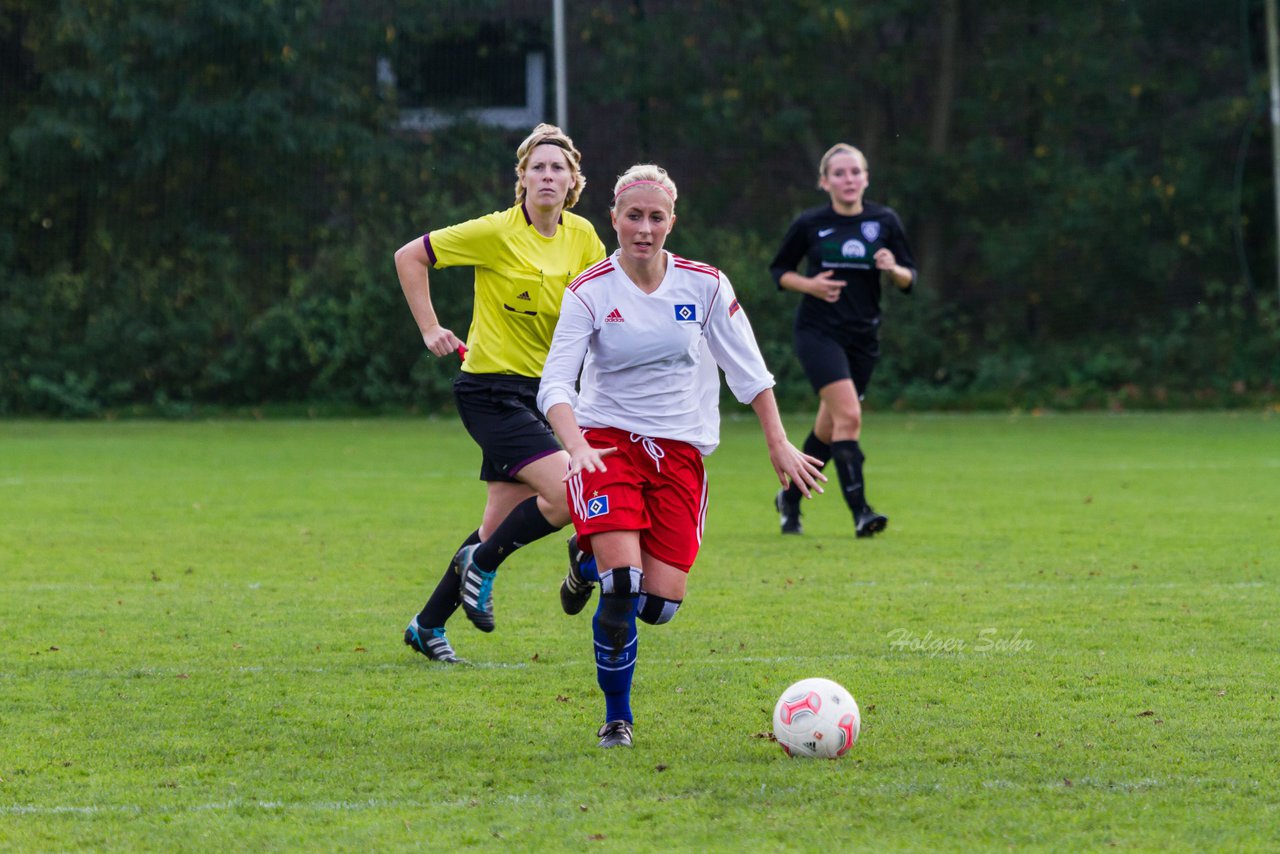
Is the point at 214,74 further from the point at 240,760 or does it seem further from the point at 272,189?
the point at 240,760

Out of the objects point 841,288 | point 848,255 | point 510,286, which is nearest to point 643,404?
point 510,286

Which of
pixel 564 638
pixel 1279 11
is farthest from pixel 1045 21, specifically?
pixel 564 638

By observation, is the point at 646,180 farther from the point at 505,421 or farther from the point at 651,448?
the point at 505,421

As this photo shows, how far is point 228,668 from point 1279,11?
18.4 meters

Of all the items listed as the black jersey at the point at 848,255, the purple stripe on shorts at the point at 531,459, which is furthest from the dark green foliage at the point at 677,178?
the purple stripe on shorts at the point at 531,459

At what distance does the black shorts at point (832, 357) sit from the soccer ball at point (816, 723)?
511 cm

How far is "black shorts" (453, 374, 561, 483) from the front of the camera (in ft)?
19.8

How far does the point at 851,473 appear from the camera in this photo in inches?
368

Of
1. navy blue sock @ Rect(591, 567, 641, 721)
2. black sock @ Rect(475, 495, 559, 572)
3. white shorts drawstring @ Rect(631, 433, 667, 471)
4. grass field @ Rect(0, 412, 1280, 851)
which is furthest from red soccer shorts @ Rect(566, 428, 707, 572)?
black sock @ Rect(475, 495, 559, 572)

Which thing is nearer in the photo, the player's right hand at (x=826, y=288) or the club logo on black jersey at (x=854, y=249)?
the player's right hand at (x=826, y=288)

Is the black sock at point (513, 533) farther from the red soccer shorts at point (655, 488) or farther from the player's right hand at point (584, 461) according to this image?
the player's right hand at point (584, 461)

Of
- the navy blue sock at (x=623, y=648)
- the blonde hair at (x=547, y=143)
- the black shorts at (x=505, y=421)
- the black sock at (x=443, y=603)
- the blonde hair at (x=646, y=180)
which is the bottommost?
the black sock at (x=443, y=603)

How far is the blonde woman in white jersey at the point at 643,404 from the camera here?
4.75 m

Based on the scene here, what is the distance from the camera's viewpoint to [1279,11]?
20500 millimetres
